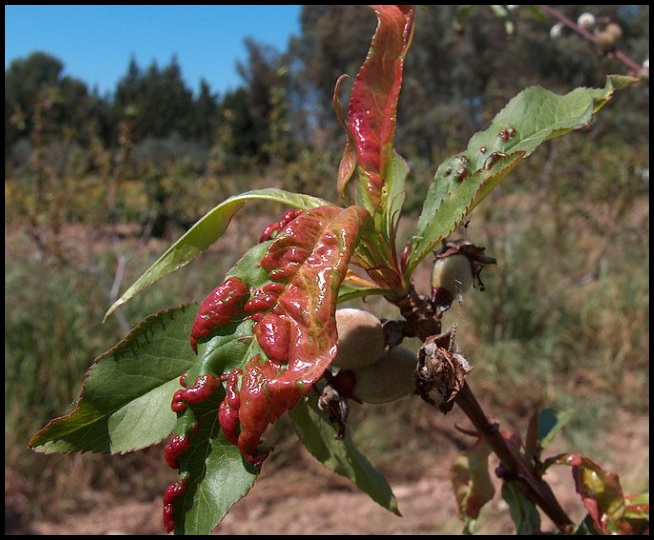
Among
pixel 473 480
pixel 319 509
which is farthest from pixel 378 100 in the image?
pixel 319 509

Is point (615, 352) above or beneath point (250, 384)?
beneath

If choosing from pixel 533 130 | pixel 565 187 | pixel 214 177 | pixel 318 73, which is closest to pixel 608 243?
pixel 565 187

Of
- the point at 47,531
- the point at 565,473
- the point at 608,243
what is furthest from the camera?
the point at 608,243

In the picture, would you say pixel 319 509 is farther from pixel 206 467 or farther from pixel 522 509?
pixel 206 467

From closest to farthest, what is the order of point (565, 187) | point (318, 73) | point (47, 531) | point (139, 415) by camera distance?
point (139, 415)
point (47, 531)
point (565, 187)
point (318, 73)

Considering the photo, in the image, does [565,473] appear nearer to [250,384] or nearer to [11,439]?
[11,439]
